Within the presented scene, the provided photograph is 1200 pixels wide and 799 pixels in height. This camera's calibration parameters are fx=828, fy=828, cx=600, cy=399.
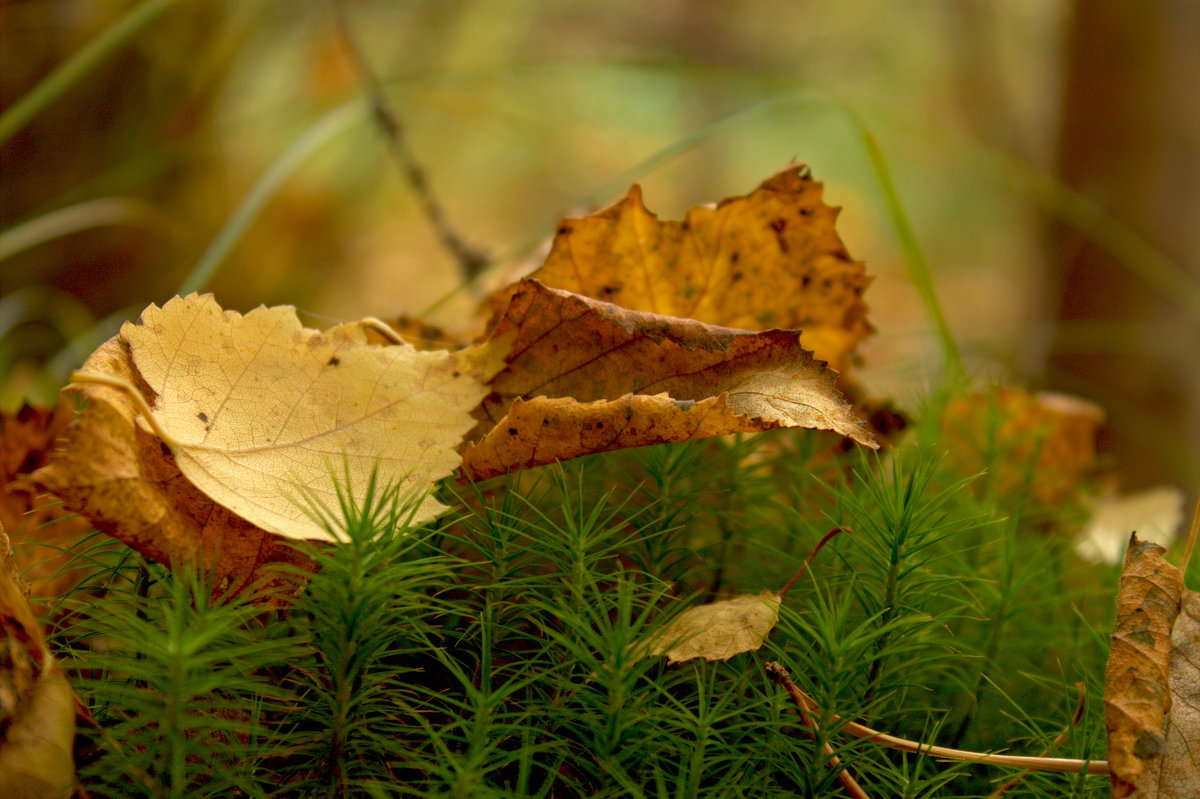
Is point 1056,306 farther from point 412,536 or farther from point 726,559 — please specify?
point 412,536

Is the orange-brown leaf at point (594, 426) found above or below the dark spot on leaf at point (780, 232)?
below

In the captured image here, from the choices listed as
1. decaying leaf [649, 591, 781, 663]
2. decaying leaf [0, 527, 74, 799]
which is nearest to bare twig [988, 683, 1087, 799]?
decaying leaf [649, 591, 781, 663]

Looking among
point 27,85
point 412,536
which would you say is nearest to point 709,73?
point 412,536

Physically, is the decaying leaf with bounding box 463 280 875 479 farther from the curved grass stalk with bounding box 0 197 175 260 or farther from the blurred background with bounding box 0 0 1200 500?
the curved grass stalk with bounding box 0 197 175 260

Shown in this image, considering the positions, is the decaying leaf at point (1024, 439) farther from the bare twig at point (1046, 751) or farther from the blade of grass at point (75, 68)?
the blade of grass at point (75, 68)

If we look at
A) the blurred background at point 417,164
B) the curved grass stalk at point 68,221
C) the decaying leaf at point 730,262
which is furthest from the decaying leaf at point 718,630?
the curved grass stalk at point 68,221

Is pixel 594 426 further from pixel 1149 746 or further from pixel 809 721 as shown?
pixel 1149 746
